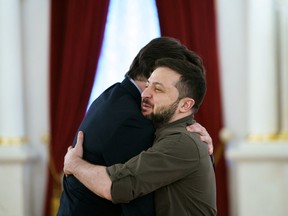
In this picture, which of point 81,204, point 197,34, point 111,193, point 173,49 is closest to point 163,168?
point 111,193

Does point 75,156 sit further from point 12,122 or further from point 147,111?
point 12,122

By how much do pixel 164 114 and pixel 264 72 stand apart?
3.69 metres

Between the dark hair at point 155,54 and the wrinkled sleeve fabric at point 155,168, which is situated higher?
the dark hair at point 155,54

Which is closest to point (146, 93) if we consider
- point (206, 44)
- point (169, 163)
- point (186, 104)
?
point (186, 104)

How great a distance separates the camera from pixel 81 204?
7.66ft

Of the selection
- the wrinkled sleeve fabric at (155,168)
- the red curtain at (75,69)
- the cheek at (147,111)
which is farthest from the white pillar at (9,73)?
the wrinkled sleeve fabric at (155,168)

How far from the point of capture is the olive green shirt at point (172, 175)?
2180mm

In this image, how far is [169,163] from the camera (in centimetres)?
223

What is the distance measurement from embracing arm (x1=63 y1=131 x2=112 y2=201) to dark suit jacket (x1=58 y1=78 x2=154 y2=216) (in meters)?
0.03

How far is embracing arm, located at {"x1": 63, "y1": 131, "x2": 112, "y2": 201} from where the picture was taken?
221cm

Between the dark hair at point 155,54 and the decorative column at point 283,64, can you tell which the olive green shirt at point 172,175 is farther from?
the decorative column at point 283,64

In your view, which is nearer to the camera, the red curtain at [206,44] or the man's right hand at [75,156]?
the man's right hand at [75,156]

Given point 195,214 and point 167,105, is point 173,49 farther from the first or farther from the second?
point 195,214

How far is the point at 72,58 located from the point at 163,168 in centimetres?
439
